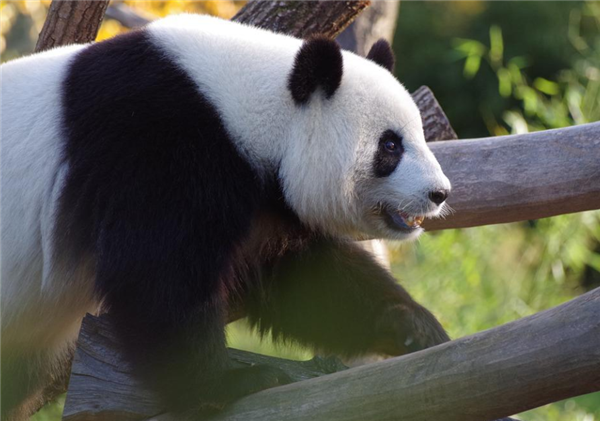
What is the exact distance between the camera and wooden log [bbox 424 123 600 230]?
8.23 feet

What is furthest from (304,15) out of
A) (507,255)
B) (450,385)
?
(507,255)

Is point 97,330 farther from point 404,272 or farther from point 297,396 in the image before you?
point 404,272

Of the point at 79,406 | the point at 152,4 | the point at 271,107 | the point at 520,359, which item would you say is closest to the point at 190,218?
the point at 271,107

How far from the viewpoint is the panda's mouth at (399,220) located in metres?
2.27

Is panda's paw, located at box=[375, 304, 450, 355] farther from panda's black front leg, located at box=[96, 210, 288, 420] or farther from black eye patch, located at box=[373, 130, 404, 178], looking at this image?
panda's black front leg, located at box=[96, 210, 288, 420]

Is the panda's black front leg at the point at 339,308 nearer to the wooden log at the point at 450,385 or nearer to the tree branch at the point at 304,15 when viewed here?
the wooden log at the point at 450,385

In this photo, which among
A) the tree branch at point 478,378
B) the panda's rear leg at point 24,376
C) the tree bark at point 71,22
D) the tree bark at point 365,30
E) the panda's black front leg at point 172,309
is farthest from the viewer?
the tree bark at point 365,30

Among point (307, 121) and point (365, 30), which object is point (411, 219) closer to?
point (307, 121)

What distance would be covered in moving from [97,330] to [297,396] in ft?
1.86

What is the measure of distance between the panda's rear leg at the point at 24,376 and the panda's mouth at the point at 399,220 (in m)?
1.04

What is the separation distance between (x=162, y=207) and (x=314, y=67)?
0.53 meters

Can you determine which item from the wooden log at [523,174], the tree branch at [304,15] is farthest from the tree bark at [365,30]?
the wooden log at [523,174]

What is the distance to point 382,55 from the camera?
8.17 ft

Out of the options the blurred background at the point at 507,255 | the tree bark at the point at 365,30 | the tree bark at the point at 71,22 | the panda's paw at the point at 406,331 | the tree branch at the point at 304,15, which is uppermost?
the tree bark at the point at 71,22
